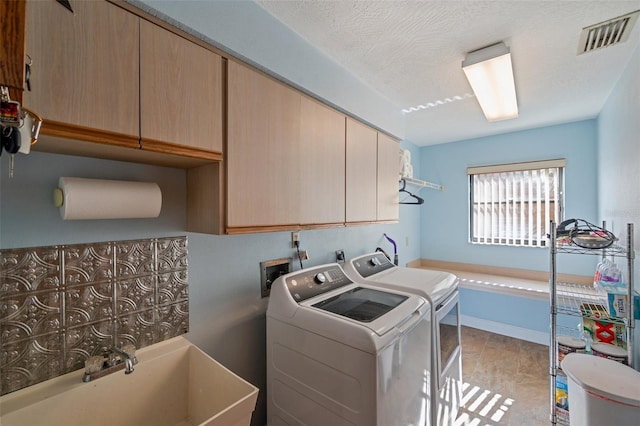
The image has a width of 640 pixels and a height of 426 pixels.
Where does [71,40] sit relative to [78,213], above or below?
above

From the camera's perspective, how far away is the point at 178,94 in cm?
93

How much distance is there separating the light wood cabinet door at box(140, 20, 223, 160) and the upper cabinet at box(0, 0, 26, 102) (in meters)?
0.38

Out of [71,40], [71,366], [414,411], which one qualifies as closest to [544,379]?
[414,411]

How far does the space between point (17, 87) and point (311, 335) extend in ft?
3.92

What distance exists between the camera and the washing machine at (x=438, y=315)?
58.8 inches

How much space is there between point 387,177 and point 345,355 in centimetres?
153

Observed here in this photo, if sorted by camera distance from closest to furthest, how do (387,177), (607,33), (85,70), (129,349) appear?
(85,70), (129,349), (607,33), (387,177)

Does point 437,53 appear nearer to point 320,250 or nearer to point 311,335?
point 320,250

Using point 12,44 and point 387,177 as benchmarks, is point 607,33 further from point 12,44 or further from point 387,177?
point 12,44

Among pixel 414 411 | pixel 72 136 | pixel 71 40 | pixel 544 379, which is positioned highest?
pixel 71 40

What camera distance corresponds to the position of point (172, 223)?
1217mm

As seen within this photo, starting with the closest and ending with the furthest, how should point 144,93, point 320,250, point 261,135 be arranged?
point 144,93 < point 261,135 < point 320,250

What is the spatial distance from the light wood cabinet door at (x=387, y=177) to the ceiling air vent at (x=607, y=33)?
4.08 ft

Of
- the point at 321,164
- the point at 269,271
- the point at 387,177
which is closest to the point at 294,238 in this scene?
the point at 269,271
